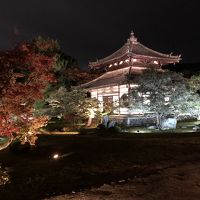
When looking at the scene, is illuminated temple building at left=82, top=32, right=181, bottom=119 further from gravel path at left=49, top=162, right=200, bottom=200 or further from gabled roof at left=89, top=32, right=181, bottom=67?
gravel path at left=49, top=162, right=200, bottom=200

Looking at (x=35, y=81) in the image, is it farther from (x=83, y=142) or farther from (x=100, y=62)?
(x=100, y=62)

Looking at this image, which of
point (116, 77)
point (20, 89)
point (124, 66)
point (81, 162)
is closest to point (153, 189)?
point (81, 162)

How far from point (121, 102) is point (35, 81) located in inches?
672

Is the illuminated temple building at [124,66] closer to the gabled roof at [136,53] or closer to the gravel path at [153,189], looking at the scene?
the gabled roof at [136,53]

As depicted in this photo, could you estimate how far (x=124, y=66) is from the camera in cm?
3694

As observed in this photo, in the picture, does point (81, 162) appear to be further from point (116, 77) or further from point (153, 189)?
point (116, 77)

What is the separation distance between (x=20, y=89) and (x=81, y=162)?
4047mm

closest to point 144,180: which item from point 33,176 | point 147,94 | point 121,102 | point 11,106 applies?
point 33,176

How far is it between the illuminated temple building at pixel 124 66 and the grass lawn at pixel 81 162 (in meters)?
14.7

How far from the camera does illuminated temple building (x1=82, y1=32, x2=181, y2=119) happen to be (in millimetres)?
34344

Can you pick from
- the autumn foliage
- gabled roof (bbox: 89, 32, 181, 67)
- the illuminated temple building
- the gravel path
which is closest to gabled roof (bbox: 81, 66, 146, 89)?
the illuminated temple building

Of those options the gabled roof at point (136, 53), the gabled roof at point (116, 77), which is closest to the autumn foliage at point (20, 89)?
the gabled roof at point (116, 77)

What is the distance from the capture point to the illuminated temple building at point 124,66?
3434cm

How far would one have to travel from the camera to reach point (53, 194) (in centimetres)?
926
